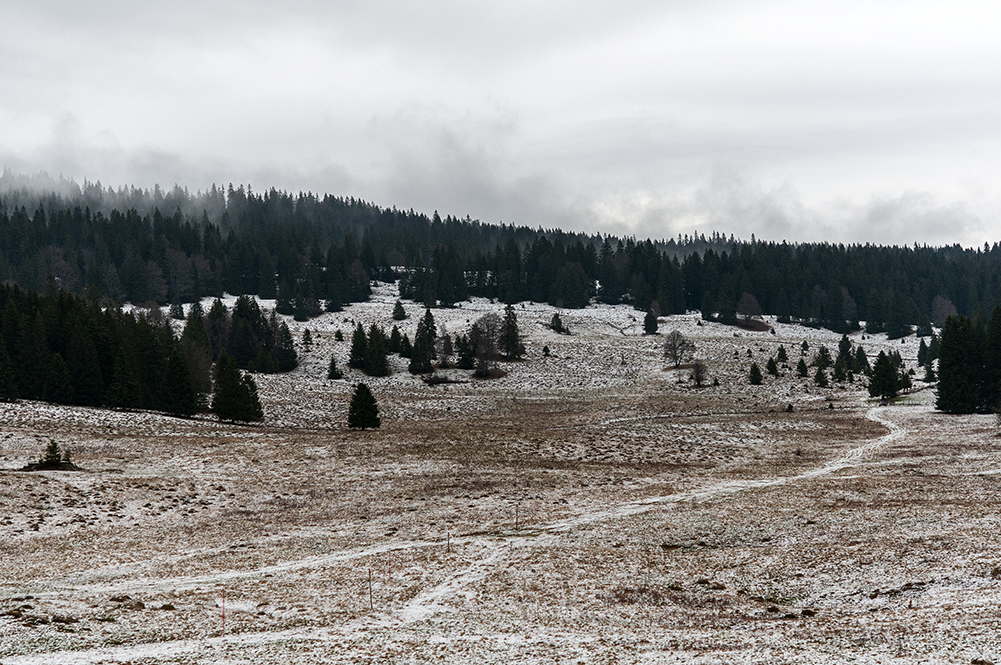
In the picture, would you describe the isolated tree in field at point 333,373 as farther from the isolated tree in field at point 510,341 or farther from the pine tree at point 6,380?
the pine tree at point 6,380

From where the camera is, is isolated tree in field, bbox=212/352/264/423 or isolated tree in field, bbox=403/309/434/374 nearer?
isolated tree in field, bbox=212/352/264/423

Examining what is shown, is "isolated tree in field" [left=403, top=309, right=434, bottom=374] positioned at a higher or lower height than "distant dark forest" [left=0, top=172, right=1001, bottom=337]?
lower

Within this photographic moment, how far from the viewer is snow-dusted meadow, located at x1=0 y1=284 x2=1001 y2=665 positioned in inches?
597

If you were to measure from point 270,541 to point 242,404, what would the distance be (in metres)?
36.6

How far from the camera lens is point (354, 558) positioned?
23469 millimetres

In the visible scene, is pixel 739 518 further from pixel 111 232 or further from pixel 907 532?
pixel 111 232

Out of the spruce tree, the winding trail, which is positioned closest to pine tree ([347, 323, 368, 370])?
the spruce tree

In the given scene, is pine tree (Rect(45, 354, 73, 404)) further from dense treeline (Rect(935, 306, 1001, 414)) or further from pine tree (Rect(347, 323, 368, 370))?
dense treeline (Rect(935, 306, 1001, 414))

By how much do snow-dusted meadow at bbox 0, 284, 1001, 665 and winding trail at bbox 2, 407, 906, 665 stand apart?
0.33 feet

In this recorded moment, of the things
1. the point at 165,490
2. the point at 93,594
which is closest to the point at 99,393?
the point at 165,490

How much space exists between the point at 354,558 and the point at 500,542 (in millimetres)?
5058

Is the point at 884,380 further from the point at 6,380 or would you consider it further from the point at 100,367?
the point at 6,380

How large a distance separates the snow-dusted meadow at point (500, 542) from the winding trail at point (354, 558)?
99 mm

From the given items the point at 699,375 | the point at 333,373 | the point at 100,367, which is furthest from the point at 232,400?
the point at 699,375
